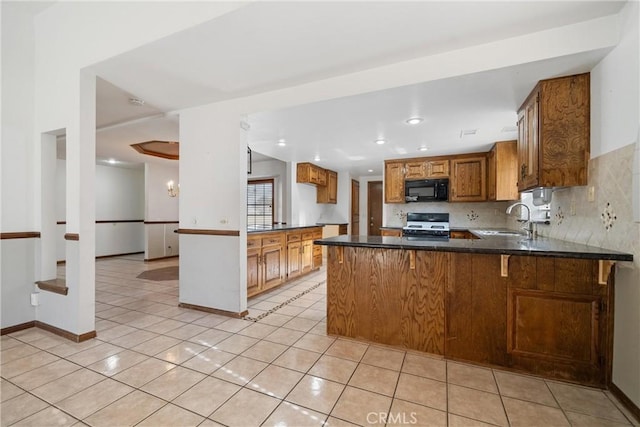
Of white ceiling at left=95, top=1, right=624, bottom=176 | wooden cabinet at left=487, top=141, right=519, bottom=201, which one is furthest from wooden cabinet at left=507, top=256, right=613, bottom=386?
wooden cabinet at left=487, top=141, right=519, bottom=201

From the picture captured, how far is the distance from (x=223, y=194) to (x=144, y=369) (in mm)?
1732

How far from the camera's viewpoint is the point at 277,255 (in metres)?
4.14

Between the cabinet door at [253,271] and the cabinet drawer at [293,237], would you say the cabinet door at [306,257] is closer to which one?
the cabinet drawer at [293,237]

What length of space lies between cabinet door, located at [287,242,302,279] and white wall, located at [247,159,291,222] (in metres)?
1.20

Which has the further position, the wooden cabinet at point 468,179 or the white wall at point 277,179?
the white wall at point 277,179

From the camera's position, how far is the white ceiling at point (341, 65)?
169 centimetres

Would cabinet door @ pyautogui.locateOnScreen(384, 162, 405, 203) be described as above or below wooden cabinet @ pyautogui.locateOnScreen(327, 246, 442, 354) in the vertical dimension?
above

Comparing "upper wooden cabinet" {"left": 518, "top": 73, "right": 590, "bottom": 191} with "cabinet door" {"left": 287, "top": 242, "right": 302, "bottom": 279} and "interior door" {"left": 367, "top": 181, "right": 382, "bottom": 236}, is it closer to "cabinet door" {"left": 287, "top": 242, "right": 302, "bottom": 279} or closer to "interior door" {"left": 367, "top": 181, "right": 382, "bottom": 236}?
"cabinet door" {"left": 287, "top": 242, "right": 302, "bottom": 279}

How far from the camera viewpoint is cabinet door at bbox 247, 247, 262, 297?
3.50 meters

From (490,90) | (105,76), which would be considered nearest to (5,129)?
(105,76)

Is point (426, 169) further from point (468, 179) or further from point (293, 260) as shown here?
point (293, 260)

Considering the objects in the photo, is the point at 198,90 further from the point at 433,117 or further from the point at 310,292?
the point at 310,292

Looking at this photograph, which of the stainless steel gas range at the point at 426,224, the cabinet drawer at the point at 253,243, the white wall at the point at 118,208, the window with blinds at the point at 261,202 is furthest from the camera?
the white wall at the point at 118,208

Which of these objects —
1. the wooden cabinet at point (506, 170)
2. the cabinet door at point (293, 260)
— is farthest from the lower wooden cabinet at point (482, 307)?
the wooden cabinet at point (506, 170)
